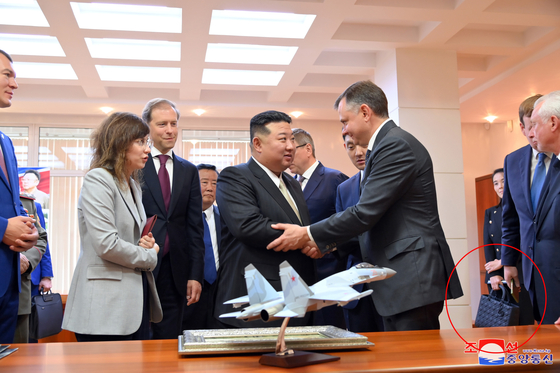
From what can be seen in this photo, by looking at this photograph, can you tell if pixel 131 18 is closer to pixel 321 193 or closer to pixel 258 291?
pixel 321 193

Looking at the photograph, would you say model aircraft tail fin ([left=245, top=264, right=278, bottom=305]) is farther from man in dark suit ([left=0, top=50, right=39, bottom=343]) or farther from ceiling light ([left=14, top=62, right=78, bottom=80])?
ceiling light ([left=14, top=62, right=78, bottom=80])

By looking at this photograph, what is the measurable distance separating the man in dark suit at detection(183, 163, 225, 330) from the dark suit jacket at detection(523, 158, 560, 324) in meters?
1.89

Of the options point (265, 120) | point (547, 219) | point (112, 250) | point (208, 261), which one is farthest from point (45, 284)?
point (547, 219)

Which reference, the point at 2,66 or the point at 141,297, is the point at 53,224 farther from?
the point at 141,297

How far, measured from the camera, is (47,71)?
637 cm

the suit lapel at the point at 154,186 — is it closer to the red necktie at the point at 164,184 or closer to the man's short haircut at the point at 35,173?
the red necktie at the point at 164,184

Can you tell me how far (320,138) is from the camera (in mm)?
8703

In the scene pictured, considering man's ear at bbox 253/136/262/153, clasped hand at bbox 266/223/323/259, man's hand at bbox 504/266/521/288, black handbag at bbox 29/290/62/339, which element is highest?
man's ear at bbox 253/136/262/153

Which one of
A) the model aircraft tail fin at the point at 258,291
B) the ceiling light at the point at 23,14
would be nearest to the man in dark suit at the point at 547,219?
the model aircraft tail fin at the point at 258,291

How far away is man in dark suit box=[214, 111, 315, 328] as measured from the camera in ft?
7.39

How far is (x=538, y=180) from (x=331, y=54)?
3865 millimetres

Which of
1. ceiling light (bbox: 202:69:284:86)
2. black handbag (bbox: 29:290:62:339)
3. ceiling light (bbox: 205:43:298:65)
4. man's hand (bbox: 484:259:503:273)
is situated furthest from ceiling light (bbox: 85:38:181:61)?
man's hand (bbox: 484:259:503:273)

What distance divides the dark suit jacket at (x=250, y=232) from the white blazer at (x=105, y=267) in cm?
41

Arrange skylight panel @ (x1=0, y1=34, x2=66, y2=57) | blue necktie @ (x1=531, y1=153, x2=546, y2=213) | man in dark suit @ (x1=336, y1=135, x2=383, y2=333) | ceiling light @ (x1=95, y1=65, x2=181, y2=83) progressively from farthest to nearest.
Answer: ceiling light @ (x1=95, y1=65, x2=181, y2=83)
skylight panel @ (x1=0, y1=34, x2=66, y2=57)
man in dark suit @ (x1=336, y1=135, x2=383, y2=333)
blue necktie @ (x1=531, y1=153, x2=546, y2=213)
